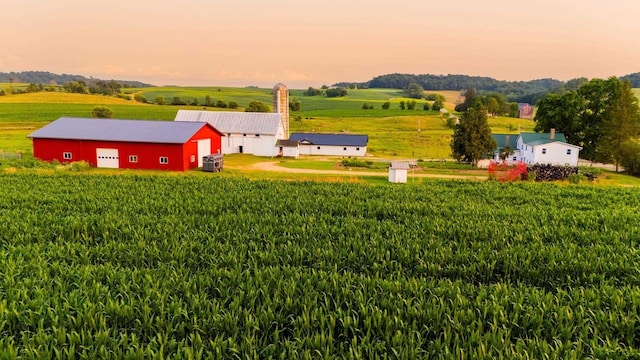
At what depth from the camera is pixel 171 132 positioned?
1654 inches

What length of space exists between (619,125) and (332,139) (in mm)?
38833

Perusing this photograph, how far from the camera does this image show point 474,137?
54.3 m

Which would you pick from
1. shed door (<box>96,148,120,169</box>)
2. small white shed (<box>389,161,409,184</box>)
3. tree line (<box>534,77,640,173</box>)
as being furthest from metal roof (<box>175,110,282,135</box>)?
tree line (<box>534,77,640,173</box>)

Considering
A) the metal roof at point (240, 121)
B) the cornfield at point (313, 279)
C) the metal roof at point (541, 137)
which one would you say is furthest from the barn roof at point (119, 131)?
the metal roof at point (541, 137)

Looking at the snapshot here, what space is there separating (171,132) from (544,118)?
56.8 m

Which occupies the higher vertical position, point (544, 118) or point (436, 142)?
point (544, 118)

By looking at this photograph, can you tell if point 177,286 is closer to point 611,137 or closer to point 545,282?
point 545,282

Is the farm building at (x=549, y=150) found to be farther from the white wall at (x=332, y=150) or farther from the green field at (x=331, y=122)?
the white wall at (x=332, y=150)

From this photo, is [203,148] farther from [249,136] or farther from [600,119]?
[600,119]

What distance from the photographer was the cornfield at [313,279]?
6.48m

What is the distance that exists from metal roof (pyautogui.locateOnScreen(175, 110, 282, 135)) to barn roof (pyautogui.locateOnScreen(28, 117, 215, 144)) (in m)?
17.4

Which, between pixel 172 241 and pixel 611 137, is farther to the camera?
pixel 611 137

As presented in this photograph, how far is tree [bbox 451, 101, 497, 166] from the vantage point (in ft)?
179

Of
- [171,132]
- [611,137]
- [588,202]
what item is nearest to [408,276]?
[588,202]
